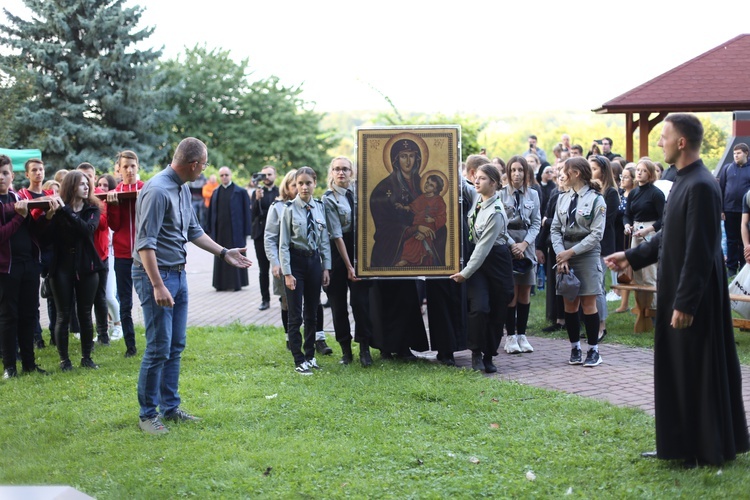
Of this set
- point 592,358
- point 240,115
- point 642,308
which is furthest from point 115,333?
point 240,115

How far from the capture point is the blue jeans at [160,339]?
6.72 metres

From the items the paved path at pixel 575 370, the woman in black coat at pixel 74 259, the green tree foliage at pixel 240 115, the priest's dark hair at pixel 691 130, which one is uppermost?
the green tree foliage at pixel 240 115

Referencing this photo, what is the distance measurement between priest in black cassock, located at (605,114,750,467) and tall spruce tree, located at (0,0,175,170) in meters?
32.9

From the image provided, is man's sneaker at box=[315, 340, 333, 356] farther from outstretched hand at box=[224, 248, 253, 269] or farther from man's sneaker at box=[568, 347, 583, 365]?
outstretched hand at box=[224, 248, 253, 269]

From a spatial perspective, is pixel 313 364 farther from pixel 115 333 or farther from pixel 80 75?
pixel 80 75

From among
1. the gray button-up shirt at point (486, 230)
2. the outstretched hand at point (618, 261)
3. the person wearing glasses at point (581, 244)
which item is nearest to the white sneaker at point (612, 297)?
the person wearing glasses at point (581, 244)

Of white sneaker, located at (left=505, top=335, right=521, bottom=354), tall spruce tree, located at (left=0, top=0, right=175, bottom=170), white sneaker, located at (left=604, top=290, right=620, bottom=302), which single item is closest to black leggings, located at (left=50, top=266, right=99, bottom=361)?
white sneaker, located at (left=505, top=335, right=521, bottom=354)

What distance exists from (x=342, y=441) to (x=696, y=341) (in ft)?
8.41

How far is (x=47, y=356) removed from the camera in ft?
33.7

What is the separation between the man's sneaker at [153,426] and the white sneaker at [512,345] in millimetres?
4399

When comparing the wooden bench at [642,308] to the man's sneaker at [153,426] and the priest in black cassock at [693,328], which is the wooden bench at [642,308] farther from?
the man's sneaker at [153,426]

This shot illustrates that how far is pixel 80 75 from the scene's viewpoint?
36.2 m

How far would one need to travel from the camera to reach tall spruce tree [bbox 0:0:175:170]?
1411 inches

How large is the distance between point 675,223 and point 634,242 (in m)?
6.11
